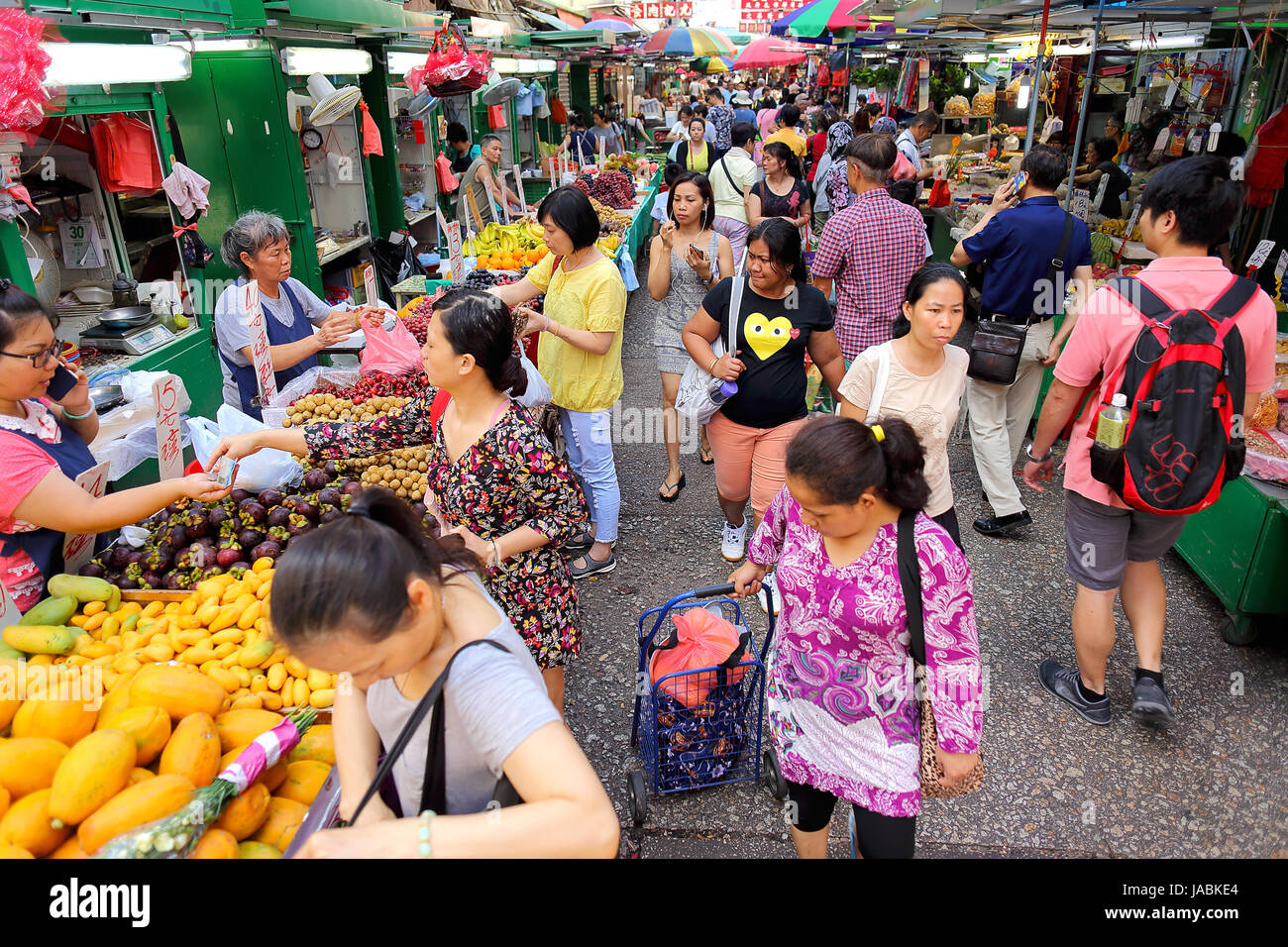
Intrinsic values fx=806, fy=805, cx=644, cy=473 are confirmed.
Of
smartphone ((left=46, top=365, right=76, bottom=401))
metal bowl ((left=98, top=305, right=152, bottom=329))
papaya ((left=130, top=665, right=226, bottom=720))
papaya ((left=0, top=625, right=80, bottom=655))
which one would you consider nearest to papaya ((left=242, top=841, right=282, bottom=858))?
papaya ((left=130, top=665, right=226, bottom=720))

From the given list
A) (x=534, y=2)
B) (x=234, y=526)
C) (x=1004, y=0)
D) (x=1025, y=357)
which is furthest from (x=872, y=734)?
(x=534, y=2)

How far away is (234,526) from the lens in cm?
322

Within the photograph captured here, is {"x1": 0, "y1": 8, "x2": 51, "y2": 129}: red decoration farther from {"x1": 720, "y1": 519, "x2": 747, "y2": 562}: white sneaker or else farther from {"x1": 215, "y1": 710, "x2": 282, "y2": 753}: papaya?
{"x1": 720, "y1": 519, "x2": 747, "y2": 562}: white sneaker

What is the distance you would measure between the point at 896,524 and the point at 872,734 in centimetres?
56

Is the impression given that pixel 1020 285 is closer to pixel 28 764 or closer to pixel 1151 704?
pixel 1151 704

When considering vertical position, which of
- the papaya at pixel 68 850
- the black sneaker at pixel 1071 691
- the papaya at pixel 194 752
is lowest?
the black sneaker at pixel 1071 691

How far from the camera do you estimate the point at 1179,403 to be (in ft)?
9.53

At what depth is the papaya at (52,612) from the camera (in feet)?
8.54

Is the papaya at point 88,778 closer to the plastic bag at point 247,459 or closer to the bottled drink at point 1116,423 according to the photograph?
the plastic bag at point 247,459

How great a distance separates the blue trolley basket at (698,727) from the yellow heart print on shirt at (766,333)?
1382mm

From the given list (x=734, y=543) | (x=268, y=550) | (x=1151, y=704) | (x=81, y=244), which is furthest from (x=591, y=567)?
(x=81, y=244)

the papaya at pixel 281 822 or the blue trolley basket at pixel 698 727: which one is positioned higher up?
the papaya at pixel 281 822

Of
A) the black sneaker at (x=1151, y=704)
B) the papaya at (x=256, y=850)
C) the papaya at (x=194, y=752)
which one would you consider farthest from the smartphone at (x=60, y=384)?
the black sneaker at (x=1151, y=704)

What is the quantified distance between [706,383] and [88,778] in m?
3.00
